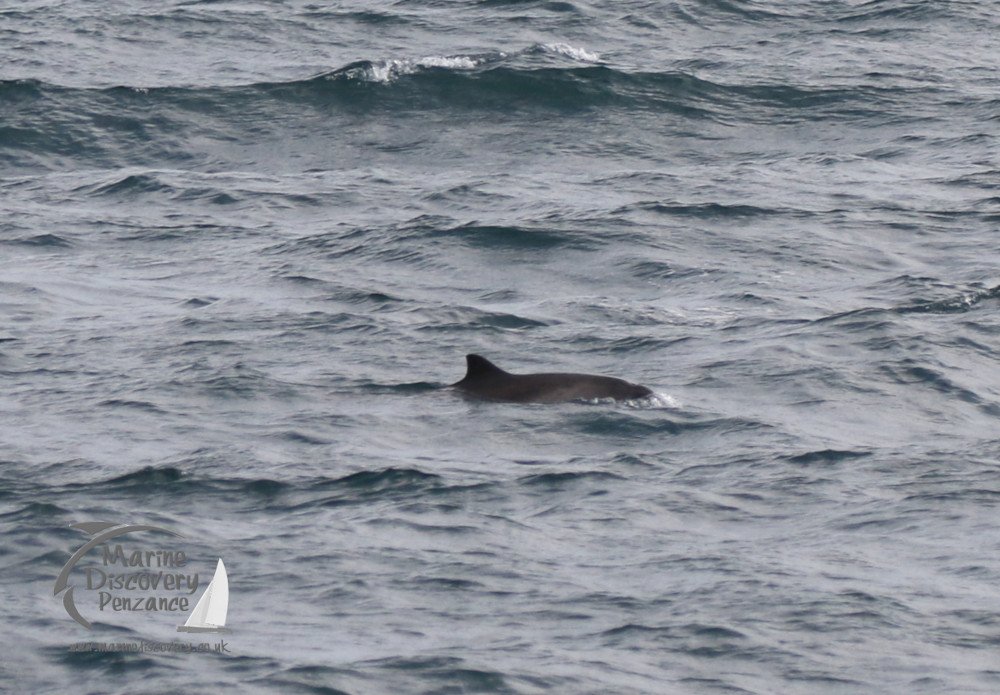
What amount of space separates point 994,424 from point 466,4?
78.0 feet

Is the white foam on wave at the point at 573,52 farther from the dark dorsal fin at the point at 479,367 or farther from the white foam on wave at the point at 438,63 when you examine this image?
the dark dorsal fin at the point at 479,367

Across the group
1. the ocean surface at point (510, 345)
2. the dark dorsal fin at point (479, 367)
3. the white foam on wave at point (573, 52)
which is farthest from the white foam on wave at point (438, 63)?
the dark dorsal fin at point (479, 367)

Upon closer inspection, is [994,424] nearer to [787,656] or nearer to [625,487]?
[625,487]

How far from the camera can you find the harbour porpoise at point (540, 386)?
15.2 m

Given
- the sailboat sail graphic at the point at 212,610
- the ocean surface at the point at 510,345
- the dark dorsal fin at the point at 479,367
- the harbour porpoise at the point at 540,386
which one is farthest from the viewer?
the dark dorsal fin at the point at 479,367

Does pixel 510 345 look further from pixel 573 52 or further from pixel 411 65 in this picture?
pixel 573 52

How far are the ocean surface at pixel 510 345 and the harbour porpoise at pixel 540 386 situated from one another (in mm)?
239

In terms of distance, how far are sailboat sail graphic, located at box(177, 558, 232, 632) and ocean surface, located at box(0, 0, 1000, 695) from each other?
0.09 m

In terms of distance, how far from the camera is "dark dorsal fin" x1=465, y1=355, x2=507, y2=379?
1539 centimetres

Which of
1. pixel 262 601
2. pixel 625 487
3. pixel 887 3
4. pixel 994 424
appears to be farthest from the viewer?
pixel 887 3

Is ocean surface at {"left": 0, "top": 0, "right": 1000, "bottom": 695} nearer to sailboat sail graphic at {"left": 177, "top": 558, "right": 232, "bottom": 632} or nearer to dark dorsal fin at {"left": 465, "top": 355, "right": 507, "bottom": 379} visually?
sailboat sail graphic at {"left": 177, "top": 558, "right": 232, "bottom": 632}

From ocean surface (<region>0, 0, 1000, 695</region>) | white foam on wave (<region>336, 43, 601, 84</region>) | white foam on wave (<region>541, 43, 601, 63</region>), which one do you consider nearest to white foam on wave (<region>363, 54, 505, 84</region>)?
white foam on wave (<region>336, 43, 601, 84</region>)

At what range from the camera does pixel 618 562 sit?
1173 cm

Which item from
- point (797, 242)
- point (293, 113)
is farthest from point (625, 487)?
point (293, 113)
